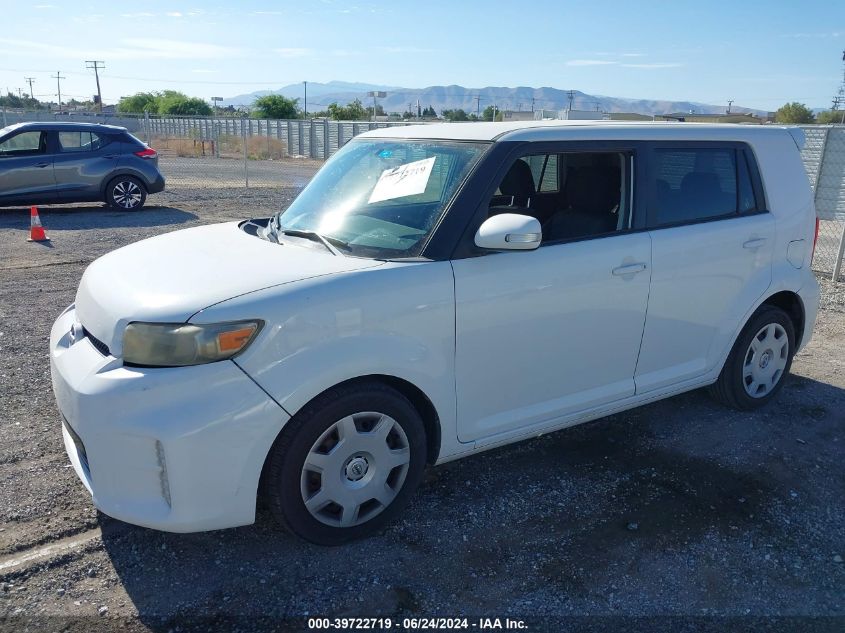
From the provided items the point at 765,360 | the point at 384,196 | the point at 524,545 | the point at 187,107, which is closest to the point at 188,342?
the point at 384,196

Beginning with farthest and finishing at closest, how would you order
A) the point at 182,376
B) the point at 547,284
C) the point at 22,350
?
1. the point at 22,350
2. the point at 547,284
3. the point at 182,376

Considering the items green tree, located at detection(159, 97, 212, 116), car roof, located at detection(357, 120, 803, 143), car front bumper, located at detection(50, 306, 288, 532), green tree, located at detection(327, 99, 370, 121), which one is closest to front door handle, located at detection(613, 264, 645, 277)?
car roof, located at detection(357, 120, 803, 143)

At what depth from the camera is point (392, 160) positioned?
3877 millimetres

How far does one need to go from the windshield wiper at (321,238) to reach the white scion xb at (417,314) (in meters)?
0.02

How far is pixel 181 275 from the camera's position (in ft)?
10.2

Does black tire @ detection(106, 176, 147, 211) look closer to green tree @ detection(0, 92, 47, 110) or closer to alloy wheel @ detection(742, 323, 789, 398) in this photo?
alloy wheel @ detection(742, 323, 789, 398)

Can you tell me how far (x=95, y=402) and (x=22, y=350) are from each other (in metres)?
3.55

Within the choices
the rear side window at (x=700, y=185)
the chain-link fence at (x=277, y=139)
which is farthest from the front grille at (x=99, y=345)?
the chain-link fence at (x=277, y=139)

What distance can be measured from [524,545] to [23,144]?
12634 millimetres

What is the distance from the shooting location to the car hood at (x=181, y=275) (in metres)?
2.84

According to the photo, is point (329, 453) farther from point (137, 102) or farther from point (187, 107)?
point (137, 102)

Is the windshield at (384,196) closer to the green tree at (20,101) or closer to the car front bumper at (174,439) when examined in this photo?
the car front bumper at (174,439)

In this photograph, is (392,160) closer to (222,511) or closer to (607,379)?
(607,379)

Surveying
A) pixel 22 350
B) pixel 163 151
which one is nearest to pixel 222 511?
pixel 22 350
